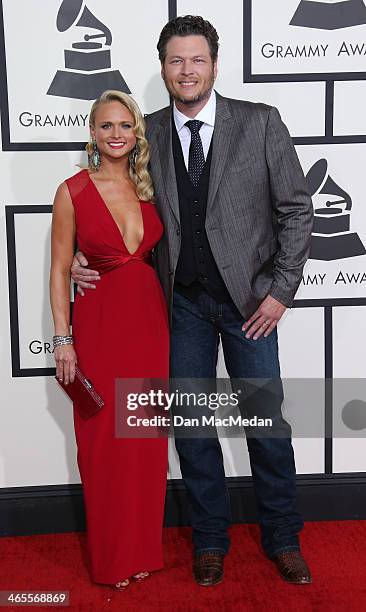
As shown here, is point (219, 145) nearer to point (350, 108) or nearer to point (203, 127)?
point (203, 127)

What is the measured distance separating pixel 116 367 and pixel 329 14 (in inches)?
58.6

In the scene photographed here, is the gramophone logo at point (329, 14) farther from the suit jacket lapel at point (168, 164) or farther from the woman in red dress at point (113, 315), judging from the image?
the woman in red dress at point (113, 315)

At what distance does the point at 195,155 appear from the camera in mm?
2482

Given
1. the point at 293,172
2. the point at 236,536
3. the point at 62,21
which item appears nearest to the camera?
the point at 293,172

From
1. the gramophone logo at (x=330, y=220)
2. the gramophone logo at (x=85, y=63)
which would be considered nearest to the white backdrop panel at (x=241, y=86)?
the gramophone logo at (x=330, y=220)

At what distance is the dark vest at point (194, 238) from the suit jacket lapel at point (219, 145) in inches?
1.2

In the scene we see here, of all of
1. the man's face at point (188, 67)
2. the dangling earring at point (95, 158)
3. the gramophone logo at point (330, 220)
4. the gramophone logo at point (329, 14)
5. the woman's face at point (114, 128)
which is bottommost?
the gramophone logo at point (330, 220)

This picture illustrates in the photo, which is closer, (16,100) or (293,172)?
(293,172)

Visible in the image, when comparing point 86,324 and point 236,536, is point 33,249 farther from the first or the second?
point 236,536

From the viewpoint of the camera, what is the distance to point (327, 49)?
2.87m

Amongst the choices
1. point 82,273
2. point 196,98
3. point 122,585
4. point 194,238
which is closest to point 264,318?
point 194,238

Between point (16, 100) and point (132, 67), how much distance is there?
43cm

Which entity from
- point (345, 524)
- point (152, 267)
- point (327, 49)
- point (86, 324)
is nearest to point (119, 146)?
point (152, 267)

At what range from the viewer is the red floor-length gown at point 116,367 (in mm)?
2500
